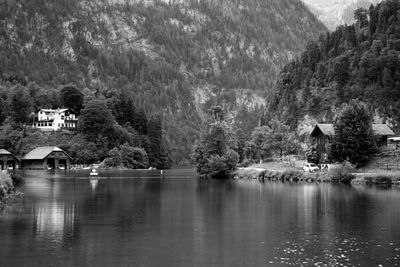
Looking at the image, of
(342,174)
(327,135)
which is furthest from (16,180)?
(327,135)

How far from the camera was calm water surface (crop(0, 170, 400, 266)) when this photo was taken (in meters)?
36.0

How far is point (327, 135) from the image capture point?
126m

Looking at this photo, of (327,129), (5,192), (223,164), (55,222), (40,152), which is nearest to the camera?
(55,222)

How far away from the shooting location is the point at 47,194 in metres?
76.4

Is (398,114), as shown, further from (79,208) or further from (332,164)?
(79,208)

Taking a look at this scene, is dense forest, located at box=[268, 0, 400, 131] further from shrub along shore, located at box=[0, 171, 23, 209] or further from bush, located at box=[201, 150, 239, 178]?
shrub along shore, located at box=[0, 171, 23, 209]

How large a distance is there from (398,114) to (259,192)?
88.6 metres

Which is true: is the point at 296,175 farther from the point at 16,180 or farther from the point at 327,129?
the point at 16,180

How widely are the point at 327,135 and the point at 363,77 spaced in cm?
5383

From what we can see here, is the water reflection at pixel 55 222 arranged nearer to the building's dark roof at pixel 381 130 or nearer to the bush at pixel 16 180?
the bush at pixel 16 180

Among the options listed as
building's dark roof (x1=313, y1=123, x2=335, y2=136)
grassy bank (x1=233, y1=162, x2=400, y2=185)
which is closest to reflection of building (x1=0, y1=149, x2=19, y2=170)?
grassy bank (x1=233, y1=162, x2=400, y2=185)

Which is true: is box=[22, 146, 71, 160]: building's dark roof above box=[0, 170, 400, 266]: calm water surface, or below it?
above

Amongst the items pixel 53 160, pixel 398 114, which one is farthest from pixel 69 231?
pixel 53 160

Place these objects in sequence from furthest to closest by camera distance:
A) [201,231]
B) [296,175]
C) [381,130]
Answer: [381,130] → [296,175] → [201,231]
